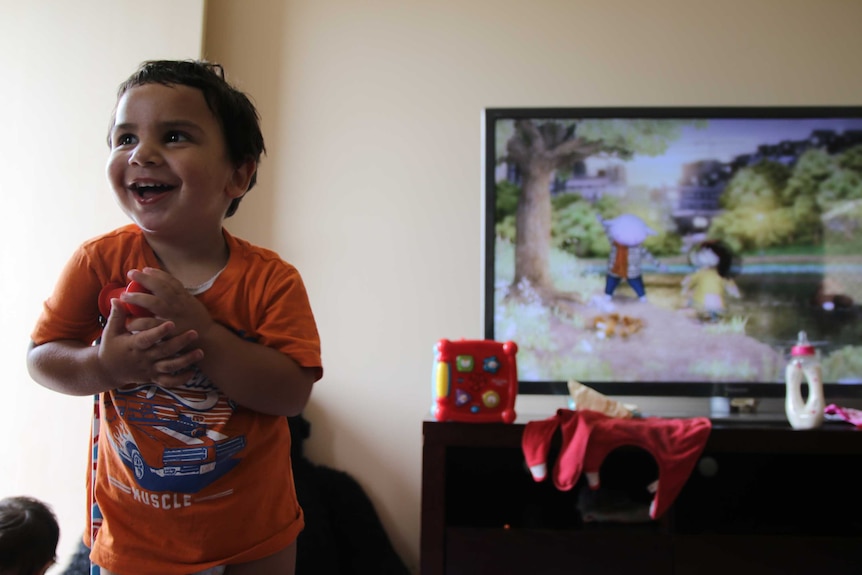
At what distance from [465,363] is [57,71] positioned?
1.43m

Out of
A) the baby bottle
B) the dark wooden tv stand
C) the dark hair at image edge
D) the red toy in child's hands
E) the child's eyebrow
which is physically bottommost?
the dark wooden tv stand

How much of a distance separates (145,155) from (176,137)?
0.14 ft

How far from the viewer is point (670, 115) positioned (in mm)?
1945

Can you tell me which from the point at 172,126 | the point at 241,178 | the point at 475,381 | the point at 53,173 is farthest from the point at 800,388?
the point at 53,173

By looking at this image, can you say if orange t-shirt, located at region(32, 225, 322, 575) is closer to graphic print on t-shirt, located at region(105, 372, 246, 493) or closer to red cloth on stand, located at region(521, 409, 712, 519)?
graphic print on t-shirt, located at region(105, 372, 246, 493)

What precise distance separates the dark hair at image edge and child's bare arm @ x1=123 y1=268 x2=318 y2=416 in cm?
20

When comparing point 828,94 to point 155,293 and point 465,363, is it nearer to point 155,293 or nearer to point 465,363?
point 465,363

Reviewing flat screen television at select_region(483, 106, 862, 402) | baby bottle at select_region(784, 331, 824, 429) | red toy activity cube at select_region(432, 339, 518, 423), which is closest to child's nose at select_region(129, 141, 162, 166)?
red toy activity cube at select_region(432, 339, 518, 423)

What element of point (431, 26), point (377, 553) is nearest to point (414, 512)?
point (377, 553)

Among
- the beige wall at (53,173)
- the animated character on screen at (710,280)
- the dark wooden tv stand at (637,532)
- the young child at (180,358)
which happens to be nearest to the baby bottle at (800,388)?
the dark wooden tv stand at (637,532)

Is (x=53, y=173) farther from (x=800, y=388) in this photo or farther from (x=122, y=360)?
(x=800, y=388)

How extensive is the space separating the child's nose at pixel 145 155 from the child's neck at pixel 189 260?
0.32ft

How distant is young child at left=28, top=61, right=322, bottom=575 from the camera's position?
70cm

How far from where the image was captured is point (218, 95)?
2.63 ft
